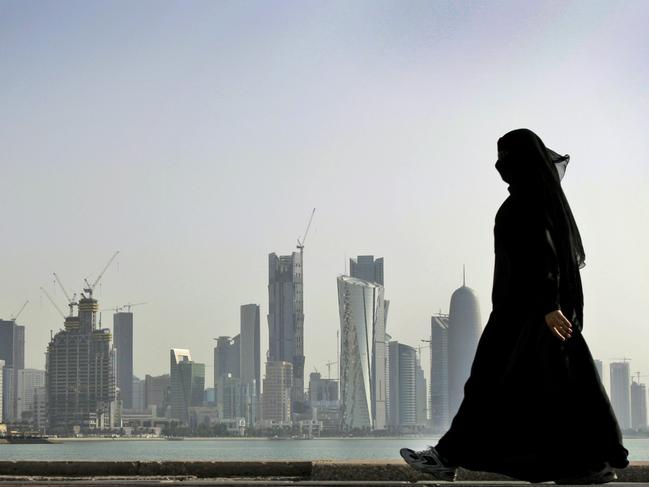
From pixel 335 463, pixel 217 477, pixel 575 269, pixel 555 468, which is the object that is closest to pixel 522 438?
pixel 555 468

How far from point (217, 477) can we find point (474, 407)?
1978 mm

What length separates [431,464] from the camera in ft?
19.2

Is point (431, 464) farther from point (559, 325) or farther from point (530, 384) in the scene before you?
point (559, 325)

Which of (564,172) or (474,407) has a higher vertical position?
(564,172)

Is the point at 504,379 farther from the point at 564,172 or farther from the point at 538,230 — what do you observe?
the point at 564,172

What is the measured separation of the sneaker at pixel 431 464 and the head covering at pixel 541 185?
1122 mm

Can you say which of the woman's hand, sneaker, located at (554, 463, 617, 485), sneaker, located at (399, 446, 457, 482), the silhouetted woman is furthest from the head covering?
sneaker, located at (399, 446, 457, 482)

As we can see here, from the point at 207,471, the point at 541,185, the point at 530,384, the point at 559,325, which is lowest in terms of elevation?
the point at 207,471

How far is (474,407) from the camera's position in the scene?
5.81 m

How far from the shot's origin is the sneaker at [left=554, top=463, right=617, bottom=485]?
5.48 meters

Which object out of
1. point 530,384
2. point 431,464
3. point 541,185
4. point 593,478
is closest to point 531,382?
point 530,384

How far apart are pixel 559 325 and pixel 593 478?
2.36 ft

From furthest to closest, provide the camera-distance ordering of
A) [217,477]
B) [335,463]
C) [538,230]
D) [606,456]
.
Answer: [217,477]
[335,463]
[538,230]
[606,456]

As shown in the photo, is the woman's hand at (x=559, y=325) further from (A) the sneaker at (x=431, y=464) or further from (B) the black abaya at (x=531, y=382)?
(A) the sneaker at (x=431, y=464)
